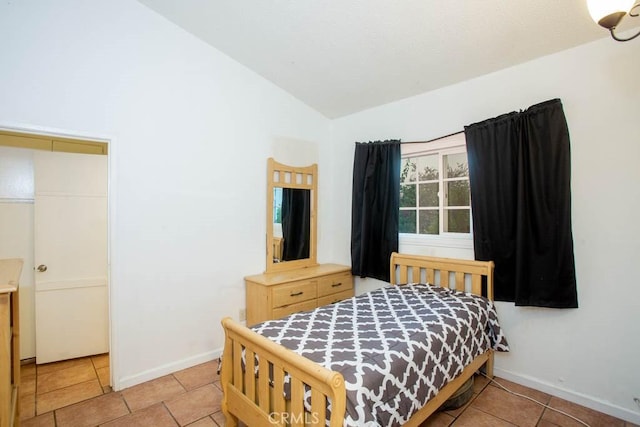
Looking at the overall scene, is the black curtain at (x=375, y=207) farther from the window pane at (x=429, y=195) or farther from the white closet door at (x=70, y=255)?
the white closet door at (x=70, y=255)

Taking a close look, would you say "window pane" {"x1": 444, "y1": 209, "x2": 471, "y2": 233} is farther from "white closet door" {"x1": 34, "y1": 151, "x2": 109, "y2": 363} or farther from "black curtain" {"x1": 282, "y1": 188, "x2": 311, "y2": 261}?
"white closet door" {"x1": 34, "y1": 151, "x2": 109, "y2": 363}

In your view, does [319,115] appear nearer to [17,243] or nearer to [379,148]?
[379,148]

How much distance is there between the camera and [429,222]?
308 cm

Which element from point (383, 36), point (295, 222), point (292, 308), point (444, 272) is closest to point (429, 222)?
point (444, 272)

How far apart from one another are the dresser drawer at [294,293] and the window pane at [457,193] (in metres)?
1.52

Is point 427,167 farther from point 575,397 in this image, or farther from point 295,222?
point 575,397

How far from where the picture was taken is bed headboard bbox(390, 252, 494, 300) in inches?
101

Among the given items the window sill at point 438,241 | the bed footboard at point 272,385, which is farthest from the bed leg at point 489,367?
the bed footboard at point 272,385

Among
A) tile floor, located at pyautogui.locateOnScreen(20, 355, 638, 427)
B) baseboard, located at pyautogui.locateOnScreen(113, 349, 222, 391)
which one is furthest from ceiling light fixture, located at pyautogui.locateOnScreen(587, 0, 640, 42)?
baseboard, located at pyautogui.locateOnScreen(113, 349, 222, 391)

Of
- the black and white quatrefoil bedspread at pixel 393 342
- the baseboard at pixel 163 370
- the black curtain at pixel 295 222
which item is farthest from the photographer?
the black curtain at pixel 295 222

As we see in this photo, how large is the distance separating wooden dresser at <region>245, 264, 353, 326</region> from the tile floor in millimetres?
A: 657

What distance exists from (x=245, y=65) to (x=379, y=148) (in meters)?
1.55

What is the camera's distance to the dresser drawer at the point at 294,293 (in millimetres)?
2896

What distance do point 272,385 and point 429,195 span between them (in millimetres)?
2227
